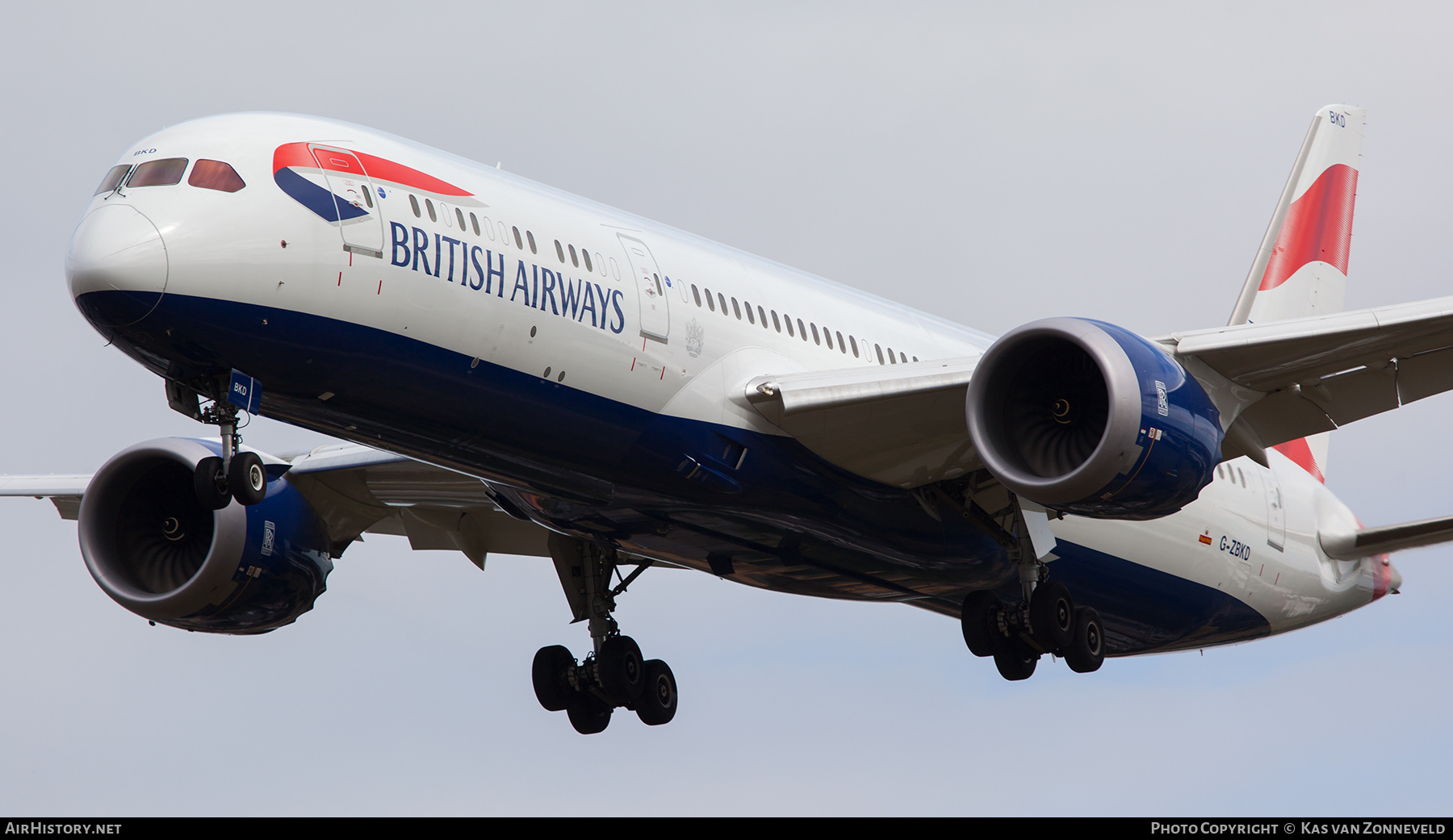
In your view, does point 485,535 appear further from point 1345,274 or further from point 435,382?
point 1345,274

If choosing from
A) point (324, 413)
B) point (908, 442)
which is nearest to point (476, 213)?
point (324, 413)

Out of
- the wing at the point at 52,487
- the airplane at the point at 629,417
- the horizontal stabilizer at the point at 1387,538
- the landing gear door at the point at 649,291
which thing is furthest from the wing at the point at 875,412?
the wing at the point at 52,487

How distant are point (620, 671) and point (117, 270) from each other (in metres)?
11.0

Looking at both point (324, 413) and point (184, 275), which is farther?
point (324, 413)

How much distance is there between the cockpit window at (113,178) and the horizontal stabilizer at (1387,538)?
1798cm

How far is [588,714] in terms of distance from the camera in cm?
2480

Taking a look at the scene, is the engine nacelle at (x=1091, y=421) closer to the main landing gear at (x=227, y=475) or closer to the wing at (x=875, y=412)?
the wing at (x=875, y=412)

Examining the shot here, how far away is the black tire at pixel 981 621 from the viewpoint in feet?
74.1

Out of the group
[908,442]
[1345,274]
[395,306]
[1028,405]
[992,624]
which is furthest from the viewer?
[1345,274]

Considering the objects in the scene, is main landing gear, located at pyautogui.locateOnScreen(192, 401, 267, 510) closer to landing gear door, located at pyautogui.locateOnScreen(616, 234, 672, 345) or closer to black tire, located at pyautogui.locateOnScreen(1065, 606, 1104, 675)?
landing gear door, located at pyautogui.locateOnScreen(616, 234, 672, 345)

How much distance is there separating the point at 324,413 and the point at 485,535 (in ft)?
29.3

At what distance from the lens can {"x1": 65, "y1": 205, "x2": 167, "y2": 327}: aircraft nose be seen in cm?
1520

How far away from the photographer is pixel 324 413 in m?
17.1

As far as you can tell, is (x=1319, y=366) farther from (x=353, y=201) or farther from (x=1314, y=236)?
(x=1314, y=236)
